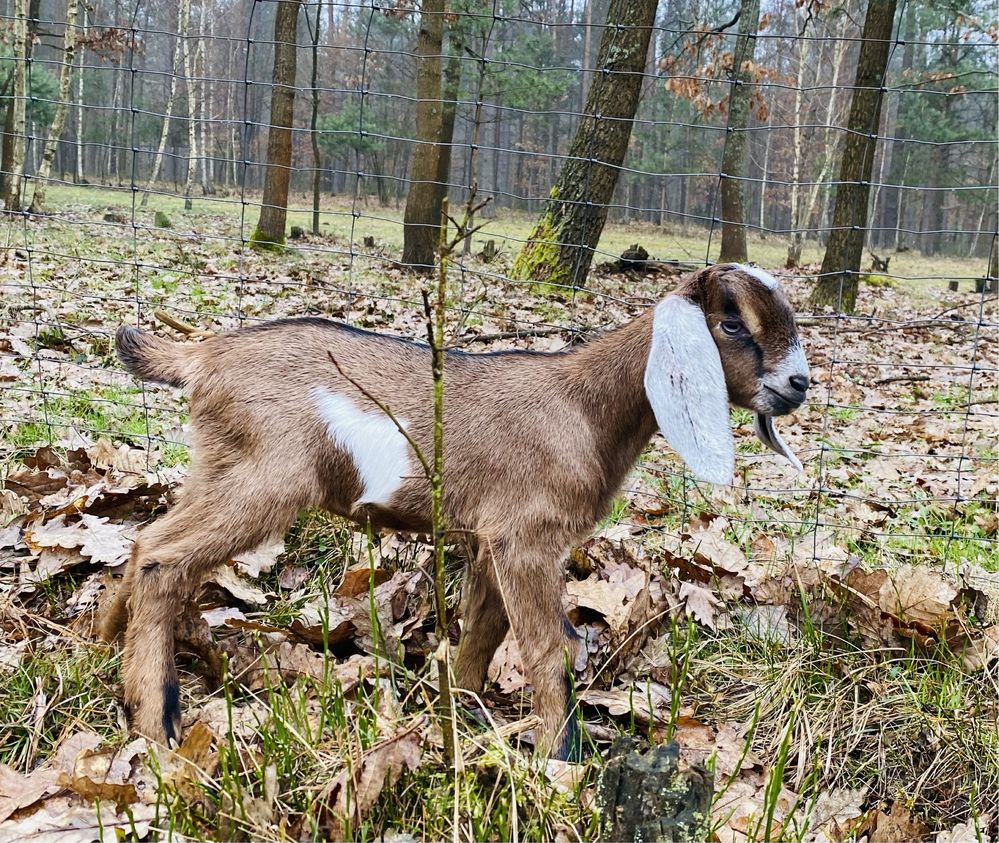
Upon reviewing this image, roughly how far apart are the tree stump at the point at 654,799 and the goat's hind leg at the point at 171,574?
52.3 inches

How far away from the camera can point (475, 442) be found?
107 inches

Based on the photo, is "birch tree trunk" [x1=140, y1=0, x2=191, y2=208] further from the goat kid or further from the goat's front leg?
the goat's front leg

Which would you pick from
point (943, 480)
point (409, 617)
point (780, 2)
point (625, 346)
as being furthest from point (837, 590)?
point (780, 2)

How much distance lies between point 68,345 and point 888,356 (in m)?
7.36

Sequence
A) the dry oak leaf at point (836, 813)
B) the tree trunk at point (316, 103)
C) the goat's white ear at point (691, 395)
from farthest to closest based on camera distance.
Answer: the tree trunk at point (316, 103), the goat's white ear at point (691, 395), the dry oak leaf at point (836, 813)

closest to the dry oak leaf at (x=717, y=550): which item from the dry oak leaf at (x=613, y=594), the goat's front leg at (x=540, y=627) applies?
the dry oak leaf at (x=613, y=594)

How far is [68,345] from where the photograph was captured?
576 cm

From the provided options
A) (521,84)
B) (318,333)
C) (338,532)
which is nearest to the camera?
(318,333)

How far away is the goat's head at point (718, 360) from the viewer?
2561 millimetres

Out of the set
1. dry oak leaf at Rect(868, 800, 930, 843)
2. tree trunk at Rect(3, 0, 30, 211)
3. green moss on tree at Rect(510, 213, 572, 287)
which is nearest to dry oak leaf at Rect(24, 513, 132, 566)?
dry oak leaf at Rect(868, 800, 930, 843)

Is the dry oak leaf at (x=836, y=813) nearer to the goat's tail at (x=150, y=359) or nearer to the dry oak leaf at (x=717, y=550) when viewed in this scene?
the dry oak leaf at (x=717, y=550)

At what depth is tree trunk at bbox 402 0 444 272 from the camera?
393 inches

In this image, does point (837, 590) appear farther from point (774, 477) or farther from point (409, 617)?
point (774, 477)

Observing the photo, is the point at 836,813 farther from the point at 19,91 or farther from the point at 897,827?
the point at 19,91
